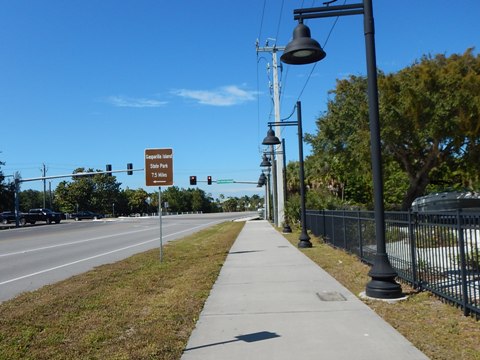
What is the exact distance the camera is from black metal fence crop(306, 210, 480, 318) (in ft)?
20.9

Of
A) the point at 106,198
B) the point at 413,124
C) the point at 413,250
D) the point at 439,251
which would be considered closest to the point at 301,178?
the point at 413,124

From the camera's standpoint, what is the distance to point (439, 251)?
734cm

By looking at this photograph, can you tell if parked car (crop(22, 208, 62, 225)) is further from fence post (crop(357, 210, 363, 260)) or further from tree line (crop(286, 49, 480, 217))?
fence post (crop(357, 210, 363, 260))

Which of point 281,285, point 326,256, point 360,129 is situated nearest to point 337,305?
point 281,285

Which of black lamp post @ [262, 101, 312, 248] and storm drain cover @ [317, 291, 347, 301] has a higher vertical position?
black lamp post @ [262, 101, 312, 248]

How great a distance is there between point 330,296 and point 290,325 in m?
2.01

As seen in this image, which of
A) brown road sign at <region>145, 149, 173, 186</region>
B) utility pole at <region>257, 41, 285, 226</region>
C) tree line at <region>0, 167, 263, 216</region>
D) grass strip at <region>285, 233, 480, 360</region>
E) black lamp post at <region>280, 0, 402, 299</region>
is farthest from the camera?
tree line at <region>0, 167, 263, 216</region>

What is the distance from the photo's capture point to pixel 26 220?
5769 cm

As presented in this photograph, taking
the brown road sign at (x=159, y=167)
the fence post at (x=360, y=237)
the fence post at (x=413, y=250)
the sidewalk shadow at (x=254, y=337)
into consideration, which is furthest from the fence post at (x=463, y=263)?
the brown road sign at (x=159, y=167)

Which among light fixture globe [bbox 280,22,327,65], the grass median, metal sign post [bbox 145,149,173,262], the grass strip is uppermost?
light fixture globe [bbox 280,22,327,65]

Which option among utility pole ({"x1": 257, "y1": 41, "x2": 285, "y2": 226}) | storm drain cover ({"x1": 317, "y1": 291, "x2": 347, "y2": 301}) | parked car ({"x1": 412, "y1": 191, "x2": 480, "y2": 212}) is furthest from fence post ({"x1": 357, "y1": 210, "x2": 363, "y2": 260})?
utility pole ({"x1": 257, "y1": 41, "x2": 285, "y2": 226})

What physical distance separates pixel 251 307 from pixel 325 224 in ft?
38.0

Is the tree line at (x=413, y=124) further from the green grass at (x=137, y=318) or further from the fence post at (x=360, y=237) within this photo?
the green grass at (x=137, y=318)

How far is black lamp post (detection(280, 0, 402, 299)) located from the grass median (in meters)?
2.84
